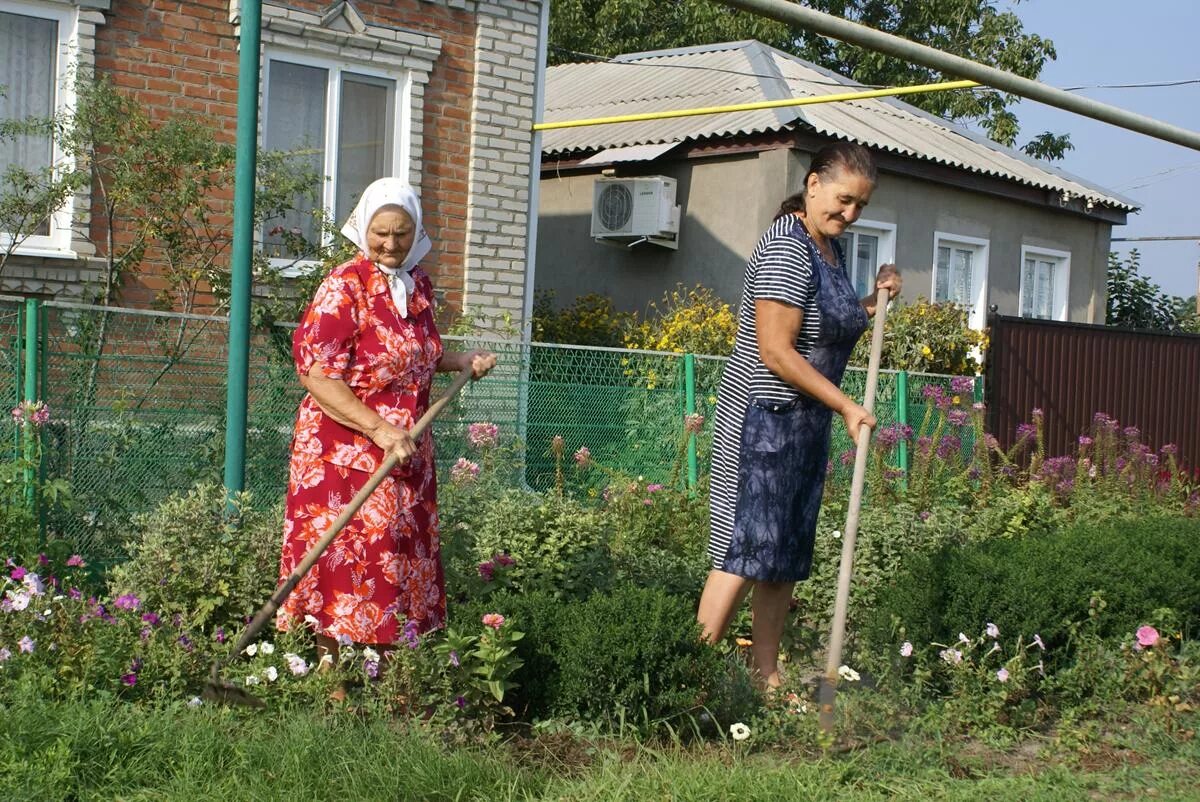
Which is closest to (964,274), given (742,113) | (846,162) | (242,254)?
(742,113)

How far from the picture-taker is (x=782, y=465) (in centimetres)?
443

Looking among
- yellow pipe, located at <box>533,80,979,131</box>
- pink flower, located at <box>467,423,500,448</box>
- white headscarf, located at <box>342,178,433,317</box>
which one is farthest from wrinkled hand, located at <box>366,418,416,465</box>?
yellow pipe, located at <box>533,80,979,131</box>

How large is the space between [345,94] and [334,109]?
235 millimetres

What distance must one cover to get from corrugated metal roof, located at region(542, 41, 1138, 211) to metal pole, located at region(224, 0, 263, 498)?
8405mm

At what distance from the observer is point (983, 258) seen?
51.7 ft

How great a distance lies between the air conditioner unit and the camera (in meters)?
13.4

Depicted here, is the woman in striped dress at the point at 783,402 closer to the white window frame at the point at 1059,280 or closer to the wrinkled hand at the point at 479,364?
the wrinkled hand at the point at 479,364

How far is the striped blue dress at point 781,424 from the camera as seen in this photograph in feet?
14.4

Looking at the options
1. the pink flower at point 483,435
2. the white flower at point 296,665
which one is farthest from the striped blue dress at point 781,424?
the pink flower at point 483,435

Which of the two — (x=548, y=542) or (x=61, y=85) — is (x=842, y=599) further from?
(x=61, y=85)

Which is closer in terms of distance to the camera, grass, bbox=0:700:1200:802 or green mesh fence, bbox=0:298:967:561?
grass, bbox=0:700:1200:802

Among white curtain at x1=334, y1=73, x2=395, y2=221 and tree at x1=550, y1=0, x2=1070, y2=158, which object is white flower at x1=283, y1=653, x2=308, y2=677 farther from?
tree at x1=550, y1=0, x2=1070, y2=158

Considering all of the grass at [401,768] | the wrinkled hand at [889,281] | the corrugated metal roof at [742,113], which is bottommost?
the grass at [401,768]

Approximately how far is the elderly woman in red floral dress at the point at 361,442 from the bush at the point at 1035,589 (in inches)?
76.3
